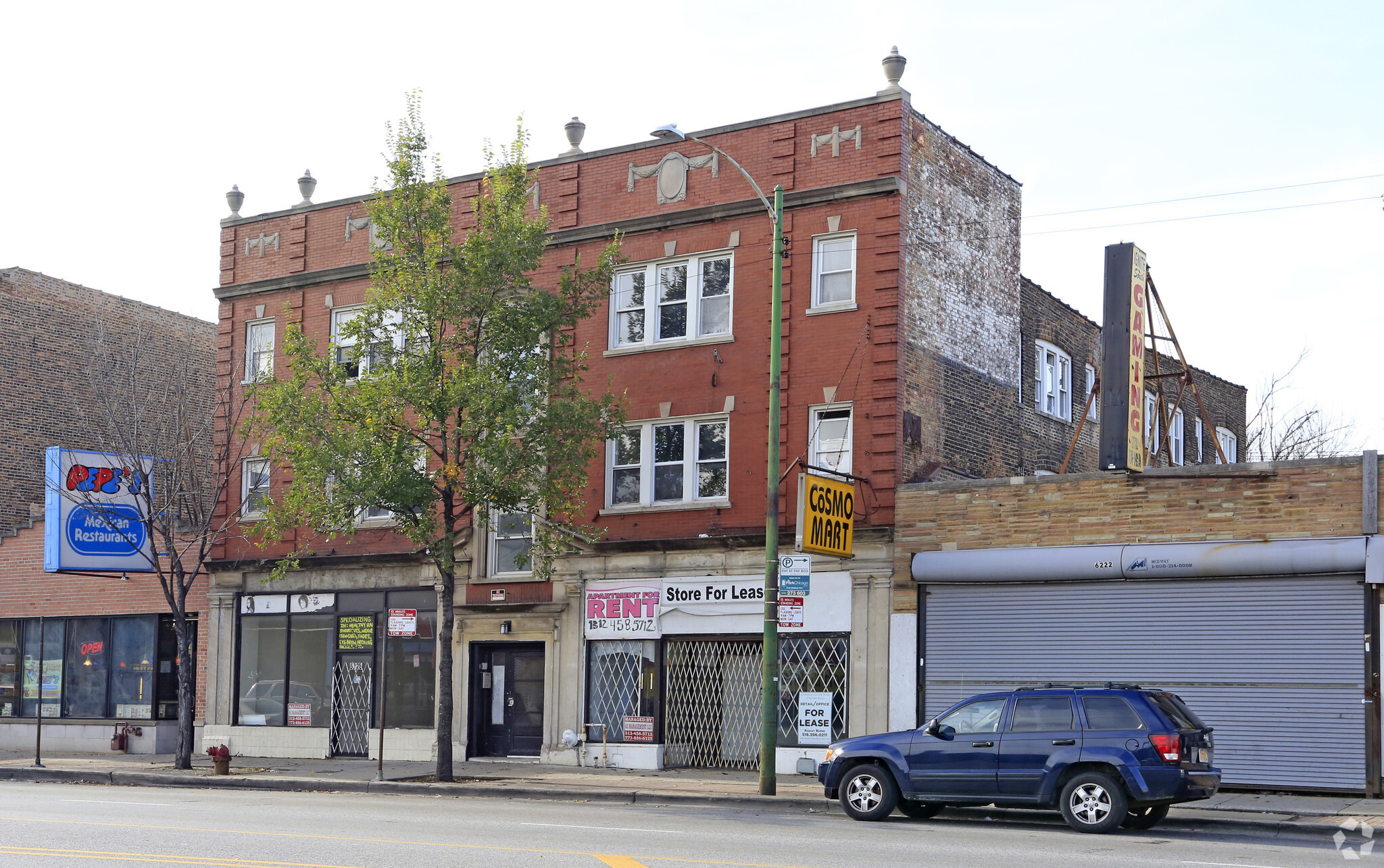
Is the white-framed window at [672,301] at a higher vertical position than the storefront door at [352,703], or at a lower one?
higher

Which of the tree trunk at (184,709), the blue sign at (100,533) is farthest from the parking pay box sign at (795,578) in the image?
the blue sign at (100,533)

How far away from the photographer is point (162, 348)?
38.4 metres

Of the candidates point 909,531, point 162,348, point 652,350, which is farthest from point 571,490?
point 162,348

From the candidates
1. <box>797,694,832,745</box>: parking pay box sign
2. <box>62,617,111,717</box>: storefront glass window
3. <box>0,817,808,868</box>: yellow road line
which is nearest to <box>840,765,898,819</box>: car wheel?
<box>0,817,808,868</box>: yellow road line

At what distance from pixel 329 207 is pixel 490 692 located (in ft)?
33.5

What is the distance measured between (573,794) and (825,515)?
5.40 metres

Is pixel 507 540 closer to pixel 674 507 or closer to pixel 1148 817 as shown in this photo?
pixel 674 507

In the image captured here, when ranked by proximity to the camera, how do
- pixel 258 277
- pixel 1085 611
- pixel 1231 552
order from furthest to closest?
1. pixel 258 277
2. pixel 1085 611
3. pixel 1231 552

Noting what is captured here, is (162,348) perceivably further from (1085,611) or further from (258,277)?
(1085,611)

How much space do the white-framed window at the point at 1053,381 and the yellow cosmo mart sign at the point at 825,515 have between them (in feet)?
24.2

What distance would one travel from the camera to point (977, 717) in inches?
639

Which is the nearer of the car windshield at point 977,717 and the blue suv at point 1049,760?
the blue suv at point 1049,760

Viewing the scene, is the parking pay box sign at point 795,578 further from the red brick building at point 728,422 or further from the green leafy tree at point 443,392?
the green leafy tree at point 443,392

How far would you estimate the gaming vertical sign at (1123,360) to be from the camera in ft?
67.9
